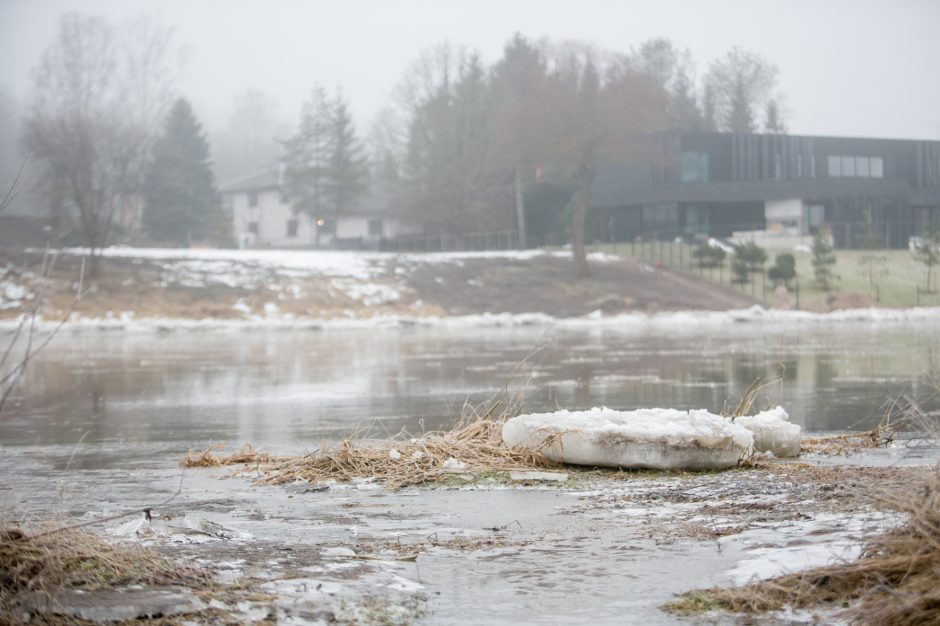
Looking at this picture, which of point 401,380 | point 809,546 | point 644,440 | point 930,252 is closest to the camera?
point 809,546

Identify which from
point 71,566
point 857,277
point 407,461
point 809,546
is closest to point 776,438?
point 407,461

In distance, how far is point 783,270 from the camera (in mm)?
54938

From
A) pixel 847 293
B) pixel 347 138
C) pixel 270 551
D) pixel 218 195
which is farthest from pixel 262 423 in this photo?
pixel 218 195

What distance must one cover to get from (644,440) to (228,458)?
4.61 m

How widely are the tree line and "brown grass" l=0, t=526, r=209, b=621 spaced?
5006 cm

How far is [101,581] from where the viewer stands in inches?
232

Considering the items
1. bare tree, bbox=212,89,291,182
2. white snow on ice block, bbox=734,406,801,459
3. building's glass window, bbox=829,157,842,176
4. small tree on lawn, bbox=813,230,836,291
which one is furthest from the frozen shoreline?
bare tree, bbox=212,89,291,182

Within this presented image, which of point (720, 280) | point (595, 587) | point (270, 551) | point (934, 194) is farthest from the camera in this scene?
point (934, 194)

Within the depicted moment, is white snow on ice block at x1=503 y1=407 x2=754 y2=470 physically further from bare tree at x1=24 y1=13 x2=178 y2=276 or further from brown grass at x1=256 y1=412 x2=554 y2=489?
bare tree at x1=24 y1=13 x2=178 y2=276

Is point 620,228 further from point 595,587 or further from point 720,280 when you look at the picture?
point 595,587

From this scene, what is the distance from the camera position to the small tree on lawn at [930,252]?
52.1 meters

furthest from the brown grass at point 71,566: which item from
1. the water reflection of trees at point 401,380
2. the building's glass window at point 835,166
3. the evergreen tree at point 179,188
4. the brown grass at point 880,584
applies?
the evergreen tree at point 179,188

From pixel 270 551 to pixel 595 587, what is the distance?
2090 mm

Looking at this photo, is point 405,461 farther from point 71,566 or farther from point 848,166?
point 848,166
